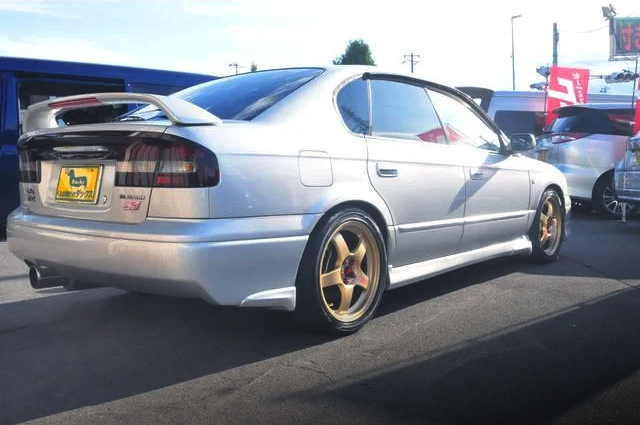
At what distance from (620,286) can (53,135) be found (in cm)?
424

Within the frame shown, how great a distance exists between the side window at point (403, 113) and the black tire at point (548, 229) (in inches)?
63.7

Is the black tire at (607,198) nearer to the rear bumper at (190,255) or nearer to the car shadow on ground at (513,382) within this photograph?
the car shadow on ground at (513,382)

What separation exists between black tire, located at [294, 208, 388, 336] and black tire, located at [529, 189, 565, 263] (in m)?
2.29

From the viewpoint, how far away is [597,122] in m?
9.66

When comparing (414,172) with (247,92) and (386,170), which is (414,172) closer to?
(386,170)

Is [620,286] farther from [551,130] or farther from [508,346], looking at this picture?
[551,130]

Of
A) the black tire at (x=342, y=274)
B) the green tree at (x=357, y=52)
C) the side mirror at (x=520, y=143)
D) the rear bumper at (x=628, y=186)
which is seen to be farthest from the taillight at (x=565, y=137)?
the green tree at (x=357, y=52)

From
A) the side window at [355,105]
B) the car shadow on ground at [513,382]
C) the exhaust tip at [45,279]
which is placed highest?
the side window at [355,105]

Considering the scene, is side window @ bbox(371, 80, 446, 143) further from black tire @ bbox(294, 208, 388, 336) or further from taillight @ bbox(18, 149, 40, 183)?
taillight @ bbox(18, 149, 40, 183)

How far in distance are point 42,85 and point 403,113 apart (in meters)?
5.37

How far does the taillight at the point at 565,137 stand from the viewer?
964 cm

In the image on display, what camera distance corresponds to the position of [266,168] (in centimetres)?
324

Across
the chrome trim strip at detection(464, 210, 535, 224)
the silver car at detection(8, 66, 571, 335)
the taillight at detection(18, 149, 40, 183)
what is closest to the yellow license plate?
the silver car at detection(8, 66, 571, 335)

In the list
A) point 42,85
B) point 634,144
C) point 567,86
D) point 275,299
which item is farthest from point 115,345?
point 567,86
